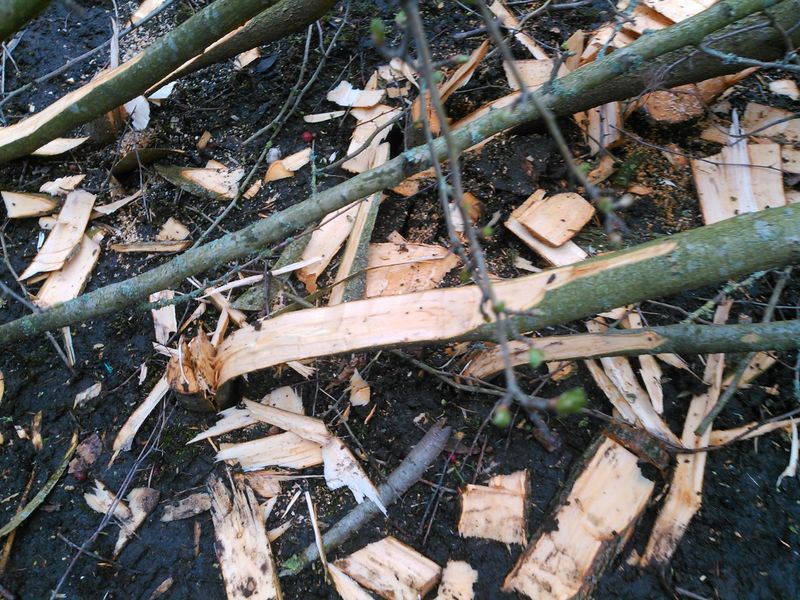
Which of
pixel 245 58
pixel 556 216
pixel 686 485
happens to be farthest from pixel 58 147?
pixel 686 485

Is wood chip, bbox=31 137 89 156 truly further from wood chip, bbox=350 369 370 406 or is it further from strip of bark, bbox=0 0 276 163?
wood chip, bbox=350 369 370 406

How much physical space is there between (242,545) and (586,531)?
1209 mm

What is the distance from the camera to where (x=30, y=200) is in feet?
10.0

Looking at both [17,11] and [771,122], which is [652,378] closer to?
[771,122]

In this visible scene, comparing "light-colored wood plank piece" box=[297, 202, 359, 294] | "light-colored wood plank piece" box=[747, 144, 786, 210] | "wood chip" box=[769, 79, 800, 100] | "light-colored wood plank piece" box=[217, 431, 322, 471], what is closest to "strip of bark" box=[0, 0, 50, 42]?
"light-colored wood plank piece" box=[297, 202, 359, 294]

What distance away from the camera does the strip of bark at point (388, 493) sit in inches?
80.2

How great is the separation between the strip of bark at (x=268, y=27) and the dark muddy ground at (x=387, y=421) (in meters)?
0.30

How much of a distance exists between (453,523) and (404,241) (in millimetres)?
1182

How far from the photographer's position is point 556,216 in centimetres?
247

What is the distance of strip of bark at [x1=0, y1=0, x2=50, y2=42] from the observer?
81.9 inches

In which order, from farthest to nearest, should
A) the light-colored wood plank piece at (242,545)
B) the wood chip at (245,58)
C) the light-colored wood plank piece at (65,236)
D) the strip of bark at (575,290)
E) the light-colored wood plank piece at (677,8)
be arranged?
1. the wood chip at (245,58)
2. the light-colored wood plank piece at (65,236)
3. the light-colored wood plank piece at (677,8)
4. the light-colored wood plank piece at (242,545)
5. the strip of bark at (575,290)

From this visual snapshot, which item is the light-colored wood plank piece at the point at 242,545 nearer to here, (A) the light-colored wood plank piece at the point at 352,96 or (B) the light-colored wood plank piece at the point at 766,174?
(A) the light-colored wood plank piece at the point at 352,96

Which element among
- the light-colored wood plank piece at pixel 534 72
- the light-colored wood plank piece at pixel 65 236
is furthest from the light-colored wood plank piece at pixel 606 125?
the light-colored wood plank piece at pixel 65 236

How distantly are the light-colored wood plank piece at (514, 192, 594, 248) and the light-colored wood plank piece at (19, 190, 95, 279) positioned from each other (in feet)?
7.17
